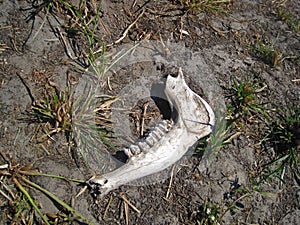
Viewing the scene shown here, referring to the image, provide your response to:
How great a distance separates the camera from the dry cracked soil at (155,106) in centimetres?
235

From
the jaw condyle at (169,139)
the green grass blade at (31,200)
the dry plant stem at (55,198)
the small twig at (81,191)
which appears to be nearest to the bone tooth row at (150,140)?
the jaw condyle at (169,139)

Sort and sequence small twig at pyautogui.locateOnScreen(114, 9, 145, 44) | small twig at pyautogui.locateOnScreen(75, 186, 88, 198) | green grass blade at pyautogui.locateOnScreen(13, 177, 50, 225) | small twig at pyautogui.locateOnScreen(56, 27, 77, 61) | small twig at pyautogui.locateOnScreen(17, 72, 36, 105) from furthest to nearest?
1. small twig at pyautogui.locateOnScreen(114, 9, 145, 44)
2. small twig at pyautogui.locateOnScreen(56, 27, 77, 61)
3. small twig at pyautogui.locateOnScreen(17, 72, 36, 105)
4. small twig at pyautogui.locateOnScreen(75, 186, 88, 198)
5. green grass blade at pyautogui.locateOnScreen(13, 177, 50, 225)

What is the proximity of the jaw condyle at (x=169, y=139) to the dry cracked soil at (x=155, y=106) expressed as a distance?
110mm

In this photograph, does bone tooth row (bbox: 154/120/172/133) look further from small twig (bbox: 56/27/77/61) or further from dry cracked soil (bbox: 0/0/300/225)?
small twig (bbox: 56/27/77/61)

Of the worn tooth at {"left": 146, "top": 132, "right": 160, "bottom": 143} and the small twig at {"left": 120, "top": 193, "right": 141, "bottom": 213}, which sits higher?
the worn tooth at {"left": 146, "top": 132, "right": 160, "bottom": 143}

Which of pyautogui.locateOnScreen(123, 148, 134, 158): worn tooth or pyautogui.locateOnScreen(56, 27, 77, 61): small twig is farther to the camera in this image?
pyautogui.locateOnScreen(56, 27, 77, 61): small twig

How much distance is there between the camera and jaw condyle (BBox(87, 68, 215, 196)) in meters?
2.28

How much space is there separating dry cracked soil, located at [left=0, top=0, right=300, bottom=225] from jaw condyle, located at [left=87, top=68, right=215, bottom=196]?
0.36 feet

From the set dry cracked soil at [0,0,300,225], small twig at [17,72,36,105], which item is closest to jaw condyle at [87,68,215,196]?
dry cracked soil at [0,0,300,225]

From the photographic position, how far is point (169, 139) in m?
2.36

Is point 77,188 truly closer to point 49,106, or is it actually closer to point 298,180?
point 49,106

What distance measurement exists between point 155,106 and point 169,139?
1.16ft

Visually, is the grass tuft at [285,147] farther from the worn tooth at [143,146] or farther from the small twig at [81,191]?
the small twig at [81,191]

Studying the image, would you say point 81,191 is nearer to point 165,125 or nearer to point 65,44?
point 165,125
